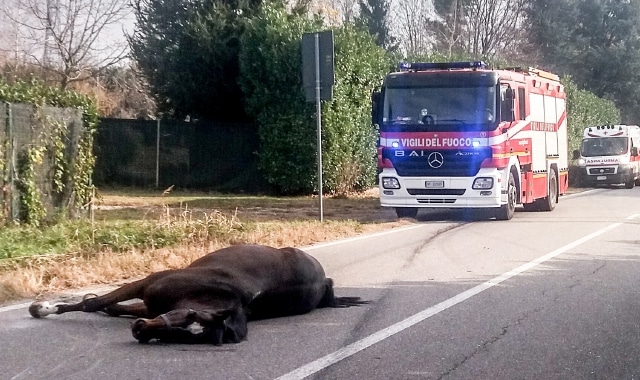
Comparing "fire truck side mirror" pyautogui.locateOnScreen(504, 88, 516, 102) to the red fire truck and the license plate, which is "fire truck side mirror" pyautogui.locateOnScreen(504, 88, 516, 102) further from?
the license plate

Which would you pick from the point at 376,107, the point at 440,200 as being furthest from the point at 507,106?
the point at 376,107

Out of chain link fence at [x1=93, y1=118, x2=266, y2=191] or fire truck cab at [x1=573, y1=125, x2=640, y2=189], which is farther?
fire truck cab at [x1=573, y1=125, x2=640, y2=189]

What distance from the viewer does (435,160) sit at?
18.9 metres

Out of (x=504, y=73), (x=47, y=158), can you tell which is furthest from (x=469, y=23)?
(x=47, y=158)

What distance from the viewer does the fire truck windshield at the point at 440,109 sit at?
1858 cm

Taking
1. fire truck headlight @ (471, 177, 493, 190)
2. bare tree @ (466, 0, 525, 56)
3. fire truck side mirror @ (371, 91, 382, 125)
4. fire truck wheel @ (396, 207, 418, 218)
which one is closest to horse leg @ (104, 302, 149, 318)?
fire truck headlight @ (471, 177, 493, 190)

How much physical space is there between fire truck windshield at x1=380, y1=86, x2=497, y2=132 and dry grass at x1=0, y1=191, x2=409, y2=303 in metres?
1.99

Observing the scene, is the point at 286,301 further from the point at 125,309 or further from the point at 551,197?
the point at 551,197

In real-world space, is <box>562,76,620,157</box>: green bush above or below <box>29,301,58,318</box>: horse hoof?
above

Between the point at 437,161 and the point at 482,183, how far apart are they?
0.98 metres

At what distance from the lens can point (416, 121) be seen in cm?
1895

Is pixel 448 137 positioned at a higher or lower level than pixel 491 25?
lower

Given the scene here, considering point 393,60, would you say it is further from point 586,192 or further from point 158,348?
point 158,348

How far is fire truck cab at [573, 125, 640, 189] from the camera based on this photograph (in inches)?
1366
